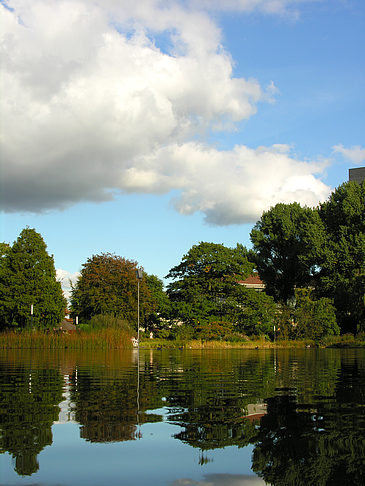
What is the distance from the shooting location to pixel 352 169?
9119 cm

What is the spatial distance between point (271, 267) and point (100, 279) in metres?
24.1

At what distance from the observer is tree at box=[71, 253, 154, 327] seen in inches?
2076

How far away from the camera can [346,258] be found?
59438 mm

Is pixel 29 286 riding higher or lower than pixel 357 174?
lower

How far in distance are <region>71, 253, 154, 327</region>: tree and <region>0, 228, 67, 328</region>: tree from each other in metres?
4.26

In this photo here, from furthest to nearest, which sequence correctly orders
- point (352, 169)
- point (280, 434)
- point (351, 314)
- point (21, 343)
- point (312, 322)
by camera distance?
1. point (352, 169)
2. point (351, 314)
3. point (312, 322)
4. point (21, 343)
5. point (280, 434)

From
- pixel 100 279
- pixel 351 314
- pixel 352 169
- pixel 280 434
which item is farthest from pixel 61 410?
pixel 352 169

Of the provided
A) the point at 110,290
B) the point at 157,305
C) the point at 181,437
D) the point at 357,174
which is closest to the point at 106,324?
the point at 110,290

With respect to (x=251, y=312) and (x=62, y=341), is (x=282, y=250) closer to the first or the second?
(x=251, y=312)

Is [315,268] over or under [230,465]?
over

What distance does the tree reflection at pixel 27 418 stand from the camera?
4453mm

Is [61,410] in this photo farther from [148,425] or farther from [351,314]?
[351,314]

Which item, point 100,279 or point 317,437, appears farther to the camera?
point 100,279

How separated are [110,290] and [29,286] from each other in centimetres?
884
